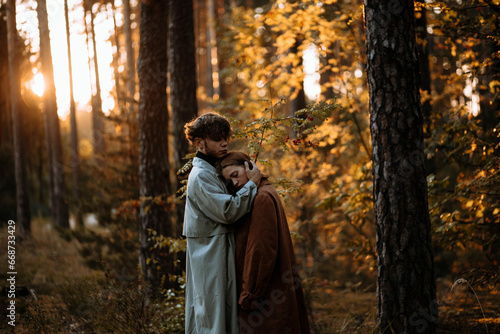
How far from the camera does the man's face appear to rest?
130 inches

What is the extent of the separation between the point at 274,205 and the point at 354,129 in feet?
19.6

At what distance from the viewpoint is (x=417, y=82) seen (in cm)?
332

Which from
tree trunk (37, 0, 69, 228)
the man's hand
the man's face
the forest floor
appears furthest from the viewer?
tree trunk (37, 0, 69, 228)

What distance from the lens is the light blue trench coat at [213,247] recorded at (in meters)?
2.96

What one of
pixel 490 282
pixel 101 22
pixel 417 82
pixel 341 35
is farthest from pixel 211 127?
pixel 101 22

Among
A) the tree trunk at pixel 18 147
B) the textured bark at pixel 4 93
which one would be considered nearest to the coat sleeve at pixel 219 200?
the tree trunk at pixel 18 147

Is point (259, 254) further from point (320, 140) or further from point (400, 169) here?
point (320, 140)

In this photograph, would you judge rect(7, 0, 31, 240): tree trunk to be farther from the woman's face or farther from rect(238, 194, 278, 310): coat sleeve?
rect(238, 194, 278, 310): coat sleeve

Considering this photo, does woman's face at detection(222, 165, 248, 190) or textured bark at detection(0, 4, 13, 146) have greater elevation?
textured bark at detection(0, 4, 13, 146)

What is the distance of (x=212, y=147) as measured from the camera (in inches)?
130

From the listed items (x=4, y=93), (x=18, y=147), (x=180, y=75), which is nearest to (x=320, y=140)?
(x=180, y=75)

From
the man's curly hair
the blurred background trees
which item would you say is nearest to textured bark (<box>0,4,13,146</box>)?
the blurred background trees

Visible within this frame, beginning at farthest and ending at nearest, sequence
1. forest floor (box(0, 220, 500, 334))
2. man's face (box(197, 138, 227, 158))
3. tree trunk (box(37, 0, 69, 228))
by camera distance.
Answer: tree trunk (box(37, 0, 69, 228))
forest floor (box(0, 220, 500, 334))
man's face (box(197, 138, 227, 158))

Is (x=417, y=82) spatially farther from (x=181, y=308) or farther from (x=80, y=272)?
(x=80, y=272)
